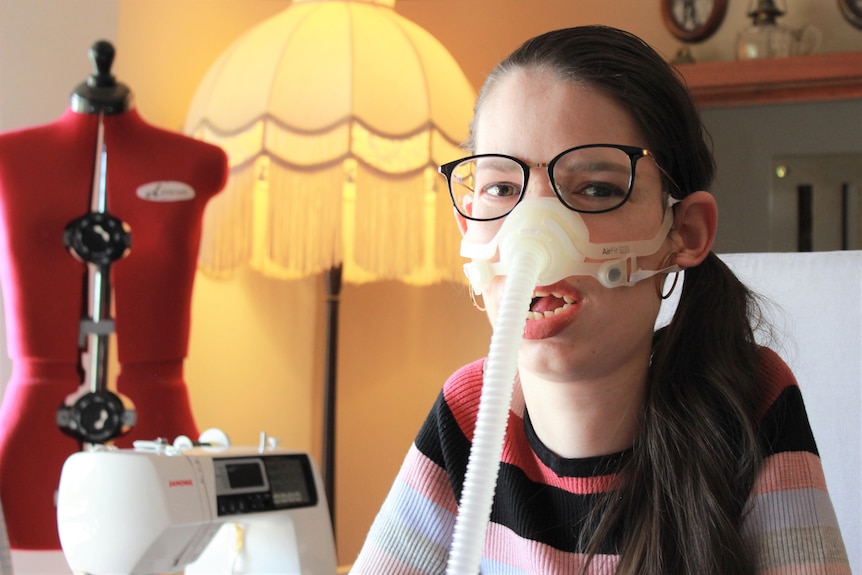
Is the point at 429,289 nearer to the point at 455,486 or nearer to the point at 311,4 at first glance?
the point at 311,4

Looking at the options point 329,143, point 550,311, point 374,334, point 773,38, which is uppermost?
point 773,38

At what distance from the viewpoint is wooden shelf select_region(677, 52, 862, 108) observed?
7.79ft

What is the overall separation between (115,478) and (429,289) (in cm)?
171

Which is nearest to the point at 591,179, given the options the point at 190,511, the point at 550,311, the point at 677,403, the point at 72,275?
the point at 550,311

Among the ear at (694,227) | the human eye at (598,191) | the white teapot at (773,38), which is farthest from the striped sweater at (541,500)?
the white teapot at (773,38)

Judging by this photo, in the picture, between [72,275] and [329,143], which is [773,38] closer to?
[329,143]

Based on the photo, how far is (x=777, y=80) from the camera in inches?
95.3

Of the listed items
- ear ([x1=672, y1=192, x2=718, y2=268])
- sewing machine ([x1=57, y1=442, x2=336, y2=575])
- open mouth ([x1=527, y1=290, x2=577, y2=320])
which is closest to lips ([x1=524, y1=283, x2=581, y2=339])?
open mouth ([x1=527, y1=290, x2=577, y2=320])

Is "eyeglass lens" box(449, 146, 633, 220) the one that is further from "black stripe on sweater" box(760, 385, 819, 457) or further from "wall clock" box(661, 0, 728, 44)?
"wall clock" box(661, 0, 728, 44)

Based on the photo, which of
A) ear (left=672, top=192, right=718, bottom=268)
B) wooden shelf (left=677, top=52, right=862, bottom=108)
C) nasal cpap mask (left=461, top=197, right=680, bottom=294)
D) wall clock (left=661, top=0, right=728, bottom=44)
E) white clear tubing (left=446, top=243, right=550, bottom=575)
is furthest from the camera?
wall clock (left=661, top=0, right=728, bottom=44)

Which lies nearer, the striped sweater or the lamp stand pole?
the striped sweater

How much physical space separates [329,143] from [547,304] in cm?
120

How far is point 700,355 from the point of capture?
3.04ft

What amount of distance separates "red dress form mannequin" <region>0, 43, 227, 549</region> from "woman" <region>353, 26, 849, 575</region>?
24.0 inches
